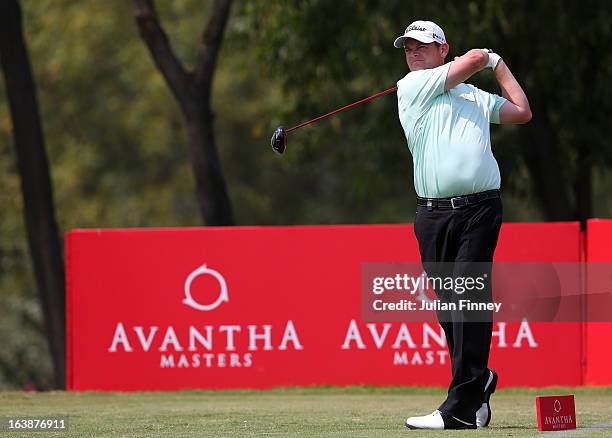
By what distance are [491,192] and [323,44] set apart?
12.6 meters

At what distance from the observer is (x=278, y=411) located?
9297mm

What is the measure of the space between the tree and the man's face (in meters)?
9.31

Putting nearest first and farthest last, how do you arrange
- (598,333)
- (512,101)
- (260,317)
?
Answer: 1. (512,101)
2. (598,333)
3. (260,317)

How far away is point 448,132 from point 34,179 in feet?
35.1

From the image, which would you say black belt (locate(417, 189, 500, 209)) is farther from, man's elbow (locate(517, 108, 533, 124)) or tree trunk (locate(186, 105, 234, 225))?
tree trunk (locate(186, 105, 234, 225))

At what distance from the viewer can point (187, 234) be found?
12078 millimetres

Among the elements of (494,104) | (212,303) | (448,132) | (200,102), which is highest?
(200,102)

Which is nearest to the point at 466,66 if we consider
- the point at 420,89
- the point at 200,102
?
the point at 420,89

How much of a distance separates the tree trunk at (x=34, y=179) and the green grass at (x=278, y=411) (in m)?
5.79

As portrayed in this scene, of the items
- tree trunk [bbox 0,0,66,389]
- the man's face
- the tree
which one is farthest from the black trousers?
tree trunk [bbox 0,0,66,389]

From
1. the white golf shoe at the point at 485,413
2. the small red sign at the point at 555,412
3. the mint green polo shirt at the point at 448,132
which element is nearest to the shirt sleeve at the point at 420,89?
the mint green polo shirt at the point at 448,132

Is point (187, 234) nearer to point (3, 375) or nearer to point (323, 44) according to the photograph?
point (323, 44)

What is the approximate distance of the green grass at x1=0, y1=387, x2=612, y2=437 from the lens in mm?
7590

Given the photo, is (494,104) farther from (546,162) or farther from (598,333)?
(546,162)
